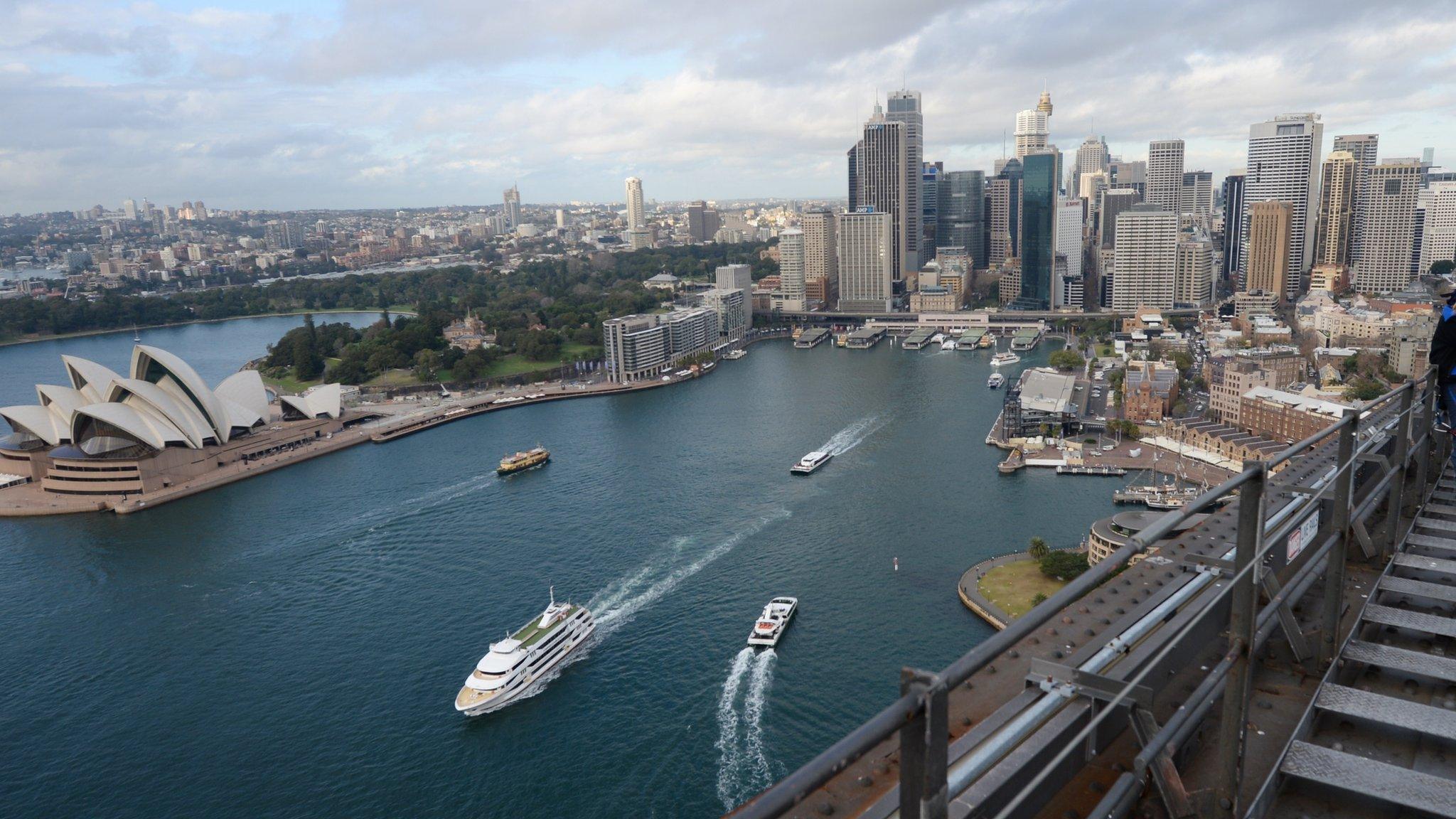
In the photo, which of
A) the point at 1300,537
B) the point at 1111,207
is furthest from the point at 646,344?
the point at 1111,207

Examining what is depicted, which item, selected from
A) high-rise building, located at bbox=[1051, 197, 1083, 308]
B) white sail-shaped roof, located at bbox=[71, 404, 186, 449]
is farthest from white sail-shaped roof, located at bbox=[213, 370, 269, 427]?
high-rise building, located at bbox=[1051, 197, 1083, 308]

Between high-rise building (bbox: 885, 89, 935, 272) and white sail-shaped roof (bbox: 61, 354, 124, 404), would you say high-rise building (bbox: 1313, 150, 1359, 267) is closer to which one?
high-rise building (bbox: 885, 89, 935, 272)

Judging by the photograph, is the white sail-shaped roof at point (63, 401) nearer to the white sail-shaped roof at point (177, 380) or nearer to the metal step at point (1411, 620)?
the white sail-shaped roof at point (177, 380)

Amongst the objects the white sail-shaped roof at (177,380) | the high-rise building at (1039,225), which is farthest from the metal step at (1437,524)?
the high-rise building at (1039,225)

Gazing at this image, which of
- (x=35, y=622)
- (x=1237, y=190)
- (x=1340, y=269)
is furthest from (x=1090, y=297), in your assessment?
(x=35, y=622)

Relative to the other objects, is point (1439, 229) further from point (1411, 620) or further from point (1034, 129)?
point (1411, 620)
